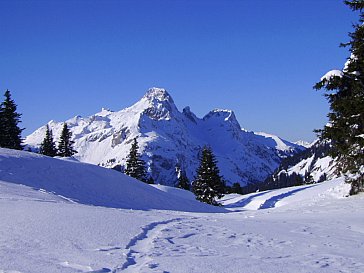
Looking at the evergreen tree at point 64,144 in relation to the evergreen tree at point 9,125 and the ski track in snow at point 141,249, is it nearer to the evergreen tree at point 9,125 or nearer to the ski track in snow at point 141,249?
the evergreen tree at point 9,125

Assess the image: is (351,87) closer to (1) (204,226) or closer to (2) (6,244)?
(1) (204,226)

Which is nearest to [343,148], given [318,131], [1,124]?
[318,131]

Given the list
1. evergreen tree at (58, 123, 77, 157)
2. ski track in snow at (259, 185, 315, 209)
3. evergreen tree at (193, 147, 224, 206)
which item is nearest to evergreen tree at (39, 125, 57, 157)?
evergreen tree at (58, 123, 77, 157)

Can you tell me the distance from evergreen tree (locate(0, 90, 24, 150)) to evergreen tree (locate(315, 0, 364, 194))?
40.5 meters

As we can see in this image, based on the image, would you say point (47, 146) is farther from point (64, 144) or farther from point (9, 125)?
point (9, 125)

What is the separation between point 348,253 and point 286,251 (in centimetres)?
145

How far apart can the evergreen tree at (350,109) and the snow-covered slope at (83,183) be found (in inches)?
426

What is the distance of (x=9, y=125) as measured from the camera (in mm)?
46469

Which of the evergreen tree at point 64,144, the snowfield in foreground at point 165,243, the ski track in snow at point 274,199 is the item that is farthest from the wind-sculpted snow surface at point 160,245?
the evergreen tree at point 64,144

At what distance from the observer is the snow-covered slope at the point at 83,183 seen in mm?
20328

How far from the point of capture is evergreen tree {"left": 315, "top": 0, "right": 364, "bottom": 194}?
1614 centimetres

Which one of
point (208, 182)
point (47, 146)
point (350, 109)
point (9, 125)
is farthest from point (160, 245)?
point (47, 146)

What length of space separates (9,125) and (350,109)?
42.4 meters

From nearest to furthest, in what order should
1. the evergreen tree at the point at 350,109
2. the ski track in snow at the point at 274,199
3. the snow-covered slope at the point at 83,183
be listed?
the evergreen tree at the point at 350,109, the snow-covered slope at the point at 83,183, the ski track in snow at the point at 274,199
